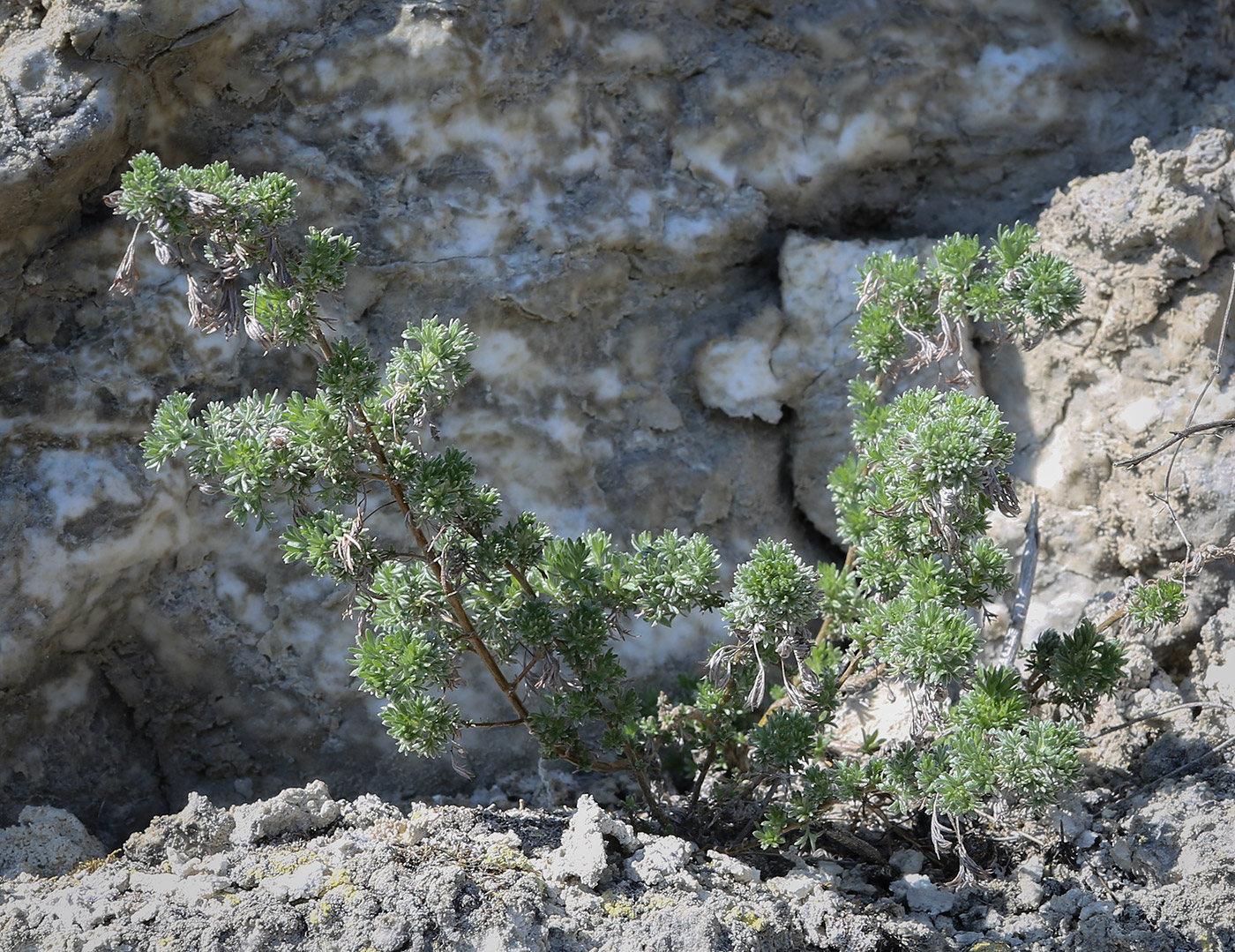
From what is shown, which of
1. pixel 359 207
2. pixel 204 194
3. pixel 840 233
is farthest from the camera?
pixel 840 233

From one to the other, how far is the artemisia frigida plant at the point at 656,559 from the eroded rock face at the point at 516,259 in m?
0.71

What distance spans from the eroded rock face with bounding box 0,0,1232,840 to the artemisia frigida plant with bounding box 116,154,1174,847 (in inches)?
28.0

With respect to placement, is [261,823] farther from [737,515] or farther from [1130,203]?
[1130,203]

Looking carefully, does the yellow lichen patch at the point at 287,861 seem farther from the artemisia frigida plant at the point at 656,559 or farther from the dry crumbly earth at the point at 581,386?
the artemisia frigida plant at the point at 656,559

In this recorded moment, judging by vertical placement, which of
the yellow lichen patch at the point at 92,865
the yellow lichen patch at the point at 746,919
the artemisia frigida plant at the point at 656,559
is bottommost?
the yellow lichen patch at the point at 746,919

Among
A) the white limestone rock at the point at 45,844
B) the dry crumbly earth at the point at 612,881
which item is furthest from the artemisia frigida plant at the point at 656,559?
the white limestone rock at the point at 45,844

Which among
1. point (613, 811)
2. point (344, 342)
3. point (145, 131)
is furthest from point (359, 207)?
point (613, 811)

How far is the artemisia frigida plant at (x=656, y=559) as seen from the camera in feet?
8.57

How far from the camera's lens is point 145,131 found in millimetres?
3416

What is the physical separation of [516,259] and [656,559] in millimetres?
1361

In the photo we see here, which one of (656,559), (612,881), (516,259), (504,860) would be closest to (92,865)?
(504,860)

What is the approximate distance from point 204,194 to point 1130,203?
301cm

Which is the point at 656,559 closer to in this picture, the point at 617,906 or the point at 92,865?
the point at 617,906

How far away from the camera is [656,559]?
2941 mm
